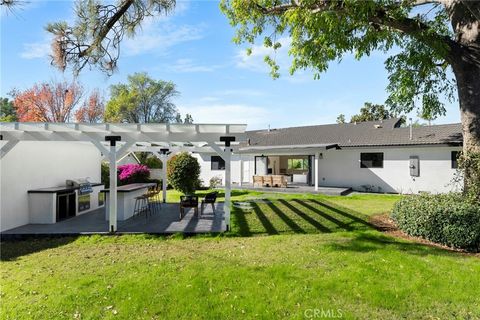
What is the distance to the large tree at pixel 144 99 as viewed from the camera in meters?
39.7

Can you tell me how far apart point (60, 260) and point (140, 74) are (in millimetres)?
40005

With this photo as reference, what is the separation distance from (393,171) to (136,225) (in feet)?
50.8

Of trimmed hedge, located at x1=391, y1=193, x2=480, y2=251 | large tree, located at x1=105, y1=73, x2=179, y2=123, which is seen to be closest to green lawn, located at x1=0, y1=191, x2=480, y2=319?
trimmed hedge, located at x1=391, y1=193, x2=480, y2=251

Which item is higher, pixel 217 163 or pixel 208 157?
pixel 208 157

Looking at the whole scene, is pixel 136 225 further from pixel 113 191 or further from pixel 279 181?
pixel 279 181

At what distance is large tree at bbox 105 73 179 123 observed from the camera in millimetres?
39675

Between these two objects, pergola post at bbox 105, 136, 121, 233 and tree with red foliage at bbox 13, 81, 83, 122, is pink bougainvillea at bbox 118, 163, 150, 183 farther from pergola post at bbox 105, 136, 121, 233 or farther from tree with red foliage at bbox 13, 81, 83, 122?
tree with red foliage at bbox 13, 81, 83, 122

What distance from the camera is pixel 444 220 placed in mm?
7066

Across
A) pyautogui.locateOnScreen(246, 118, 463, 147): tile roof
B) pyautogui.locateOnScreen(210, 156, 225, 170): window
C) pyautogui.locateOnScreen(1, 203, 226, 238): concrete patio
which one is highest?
pyautogui.locateOnScreen(246, 118, 463, 147): tile roof

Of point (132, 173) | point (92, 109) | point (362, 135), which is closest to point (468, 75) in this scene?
point (362, 135)

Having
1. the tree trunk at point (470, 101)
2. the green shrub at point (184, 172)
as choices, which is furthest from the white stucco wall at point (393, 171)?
the green shrub at point (184, 172)

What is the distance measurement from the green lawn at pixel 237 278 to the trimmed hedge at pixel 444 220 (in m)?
0.67

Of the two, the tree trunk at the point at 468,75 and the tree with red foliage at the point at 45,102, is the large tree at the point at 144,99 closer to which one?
the tree with red foliage at the point at 45,102

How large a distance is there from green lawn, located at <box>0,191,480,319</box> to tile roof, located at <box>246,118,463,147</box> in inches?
393
